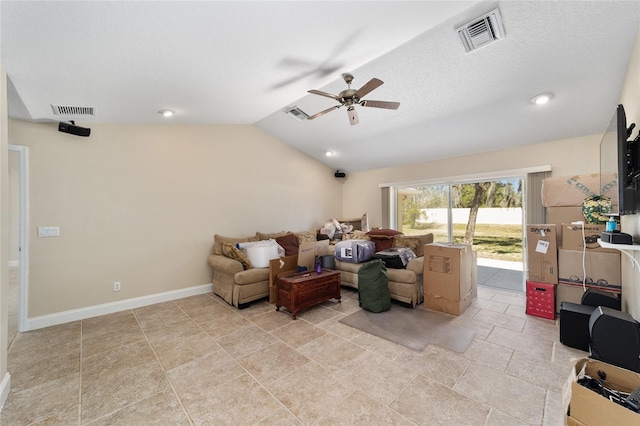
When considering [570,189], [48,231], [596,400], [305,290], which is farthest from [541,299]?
[48,231]

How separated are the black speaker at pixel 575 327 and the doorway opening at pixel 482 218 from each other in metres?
1.96

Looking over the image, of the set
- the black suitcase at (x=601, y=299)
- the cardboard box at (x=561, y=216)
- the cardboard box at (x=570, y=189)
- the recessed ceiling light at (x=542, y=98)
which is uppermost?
the recessed ceiling light at (x=542, y=98)

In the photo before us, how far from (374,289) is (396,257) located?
0.65 meters

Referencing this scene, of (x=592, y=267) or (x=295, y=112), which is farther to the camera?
(x=295, y=112)

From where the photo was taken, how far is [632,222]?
85.1 inches

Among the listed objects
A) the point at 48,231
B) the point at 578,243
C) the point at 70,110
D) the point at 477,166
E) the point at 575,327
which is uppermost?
the point at 70,110

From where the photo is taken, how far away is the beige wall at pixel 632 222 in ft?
6.63

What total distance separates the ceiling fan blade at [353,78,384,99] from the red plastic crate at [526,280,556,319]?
10.3 ft

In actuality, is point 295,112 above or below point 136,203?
above

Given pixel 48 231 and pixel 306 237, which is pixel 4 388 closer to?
pixel 48 231

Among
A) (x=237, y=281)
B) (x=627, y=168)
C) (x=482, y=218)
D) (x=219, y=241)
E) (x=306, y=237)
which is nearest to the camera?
(x=627, y=168)

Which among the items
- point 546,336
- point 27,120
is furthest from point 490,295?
point 27,120

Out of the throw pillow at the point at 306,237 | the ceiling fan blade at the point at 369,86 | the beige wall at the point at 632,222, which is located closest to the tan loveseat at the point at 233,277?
the throw pillow at the point at 306,237

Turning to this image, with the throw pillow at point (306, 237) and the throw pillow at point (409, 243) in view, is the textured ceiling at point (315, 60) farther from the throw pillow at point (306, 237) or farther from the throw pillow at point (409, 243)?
the throw pillow at point (306, 237)
